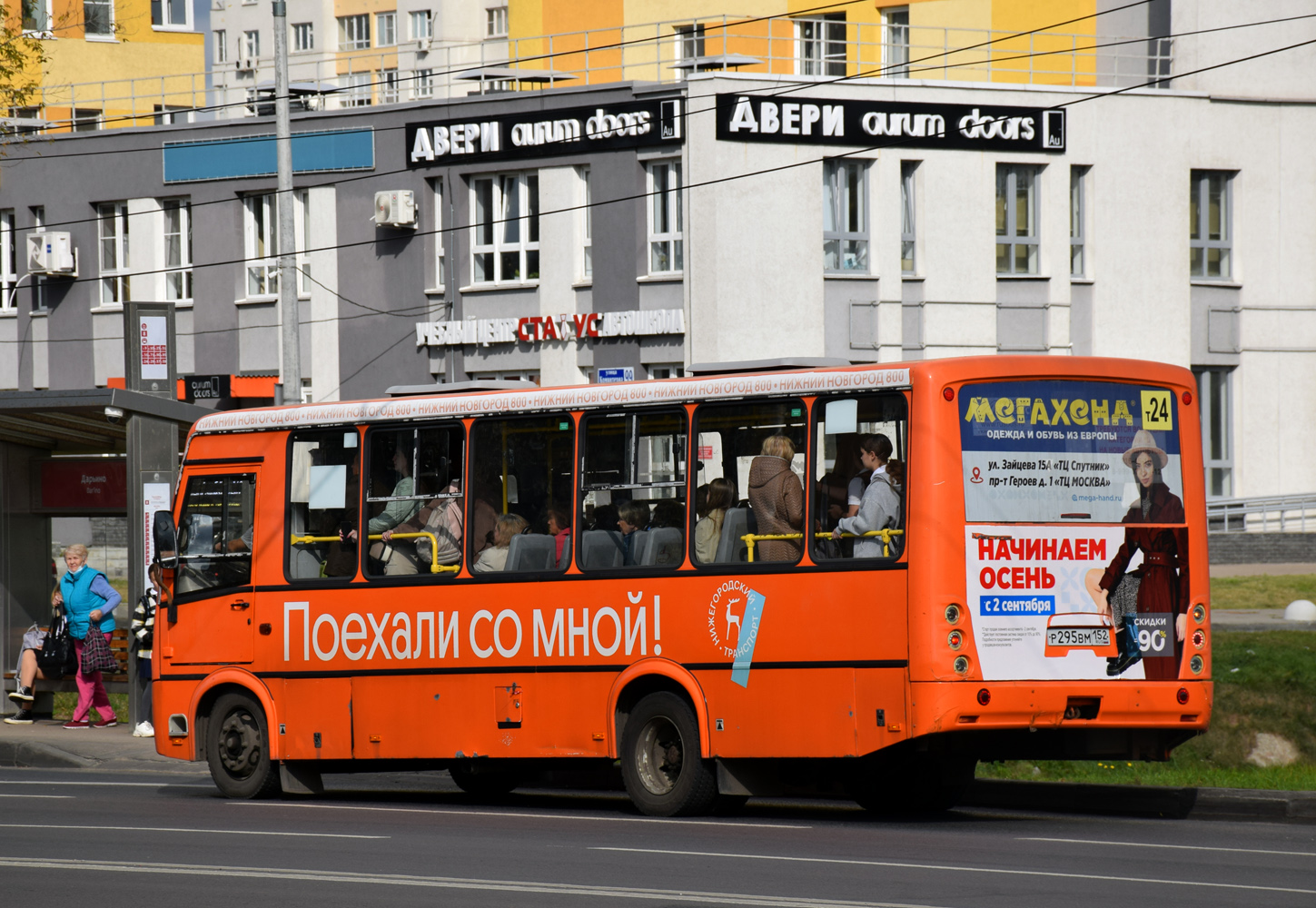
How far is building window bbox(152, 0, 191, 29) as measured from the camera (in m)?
54.6

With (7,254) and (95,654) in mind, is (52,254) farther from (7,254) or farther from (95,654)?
(95,654)

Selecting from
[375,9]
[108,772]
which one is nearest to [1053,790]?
[108,772]

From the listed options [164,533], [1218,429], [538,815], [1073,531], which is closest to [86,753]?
[164,533]

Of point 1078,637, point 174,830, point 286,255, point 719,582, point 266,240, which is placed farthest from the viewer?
point 266,240

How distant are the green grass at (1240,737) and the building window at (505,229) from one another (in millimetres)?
20879

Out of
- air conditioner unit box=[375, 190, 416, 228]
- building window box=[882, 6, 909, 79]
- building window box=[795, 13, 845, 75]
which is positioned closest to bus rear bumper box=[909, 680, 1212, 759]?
air conditioner unit box=[375, 190, 416, 228]

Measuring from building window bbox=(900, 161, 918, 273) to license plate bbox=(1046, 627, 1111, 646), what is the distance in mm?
24498

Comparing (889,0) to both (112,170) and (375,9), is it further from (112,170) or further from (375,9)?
(375,9)

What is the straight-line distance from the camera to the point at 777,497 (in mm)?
12734

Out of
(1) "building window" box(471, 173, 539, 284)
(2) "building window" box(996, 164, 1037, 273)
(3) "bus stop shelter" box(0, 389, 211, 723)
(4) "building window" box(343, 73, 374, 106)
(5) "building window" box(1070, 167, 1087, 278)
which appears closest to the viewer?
(3) "bus stop shelter" box(0, 389, 211, 723)

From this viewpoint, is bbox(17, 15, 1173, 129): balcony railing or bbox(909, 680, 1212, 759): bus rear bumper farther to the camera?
bbox(17, 15, 1173, 129): balcony railing

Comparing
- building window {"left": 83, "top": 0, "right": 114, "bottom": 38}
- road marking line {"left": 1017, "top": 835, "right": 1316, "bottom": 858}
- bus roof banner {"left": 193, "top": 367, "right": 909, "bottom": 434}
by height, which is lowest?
road marking line {"left": 1017, "top": 835, "right": 1316, "bottom": 858}

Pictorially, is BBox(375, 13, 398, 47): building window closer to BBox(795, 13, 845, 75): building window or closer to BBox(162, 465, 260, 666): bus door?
BBox(795, 13, 845, 75): building window

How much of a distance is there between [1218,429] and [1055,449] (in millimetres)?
27811
